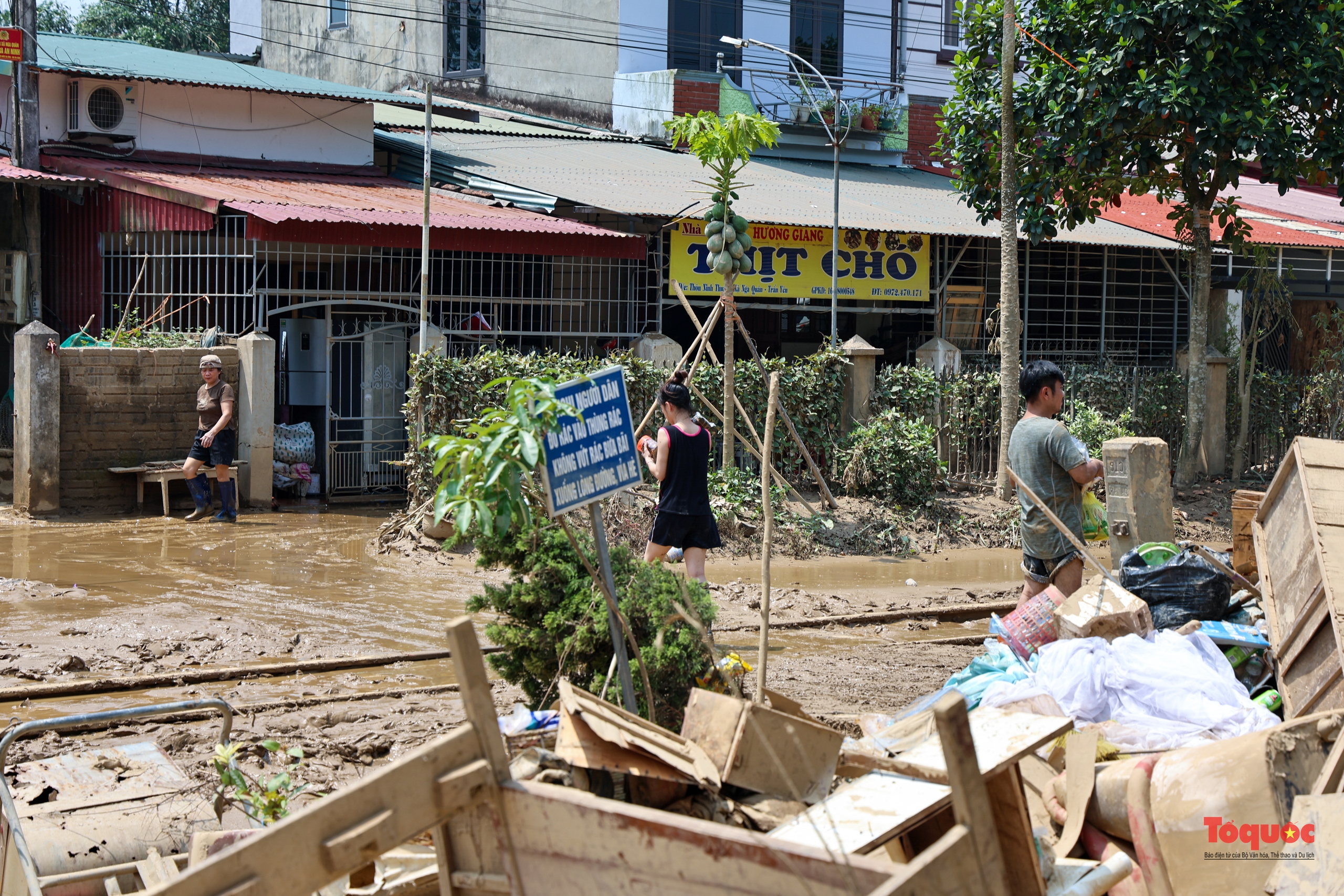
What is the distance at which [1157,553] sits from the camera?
666 centimetres

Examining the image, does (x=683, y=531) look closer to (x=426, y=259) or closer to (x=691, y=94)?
(x=426, y=259)

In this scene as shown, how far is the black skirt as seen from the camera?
7699mm

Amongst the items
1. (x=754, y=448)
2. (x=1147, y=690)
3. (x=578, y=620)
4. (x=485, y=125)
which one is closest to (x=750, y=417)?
(x=754, y=448)

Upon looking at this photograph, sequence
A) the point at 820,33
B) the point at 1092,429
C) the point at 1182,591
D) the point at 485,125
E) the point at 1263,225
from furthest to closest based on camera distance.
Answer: the point at 820,33 < the point at 485,125 < the point at 1263,225 < the point at 1092,429 < the point at 1182,591

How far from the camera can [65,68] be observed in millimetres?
15852

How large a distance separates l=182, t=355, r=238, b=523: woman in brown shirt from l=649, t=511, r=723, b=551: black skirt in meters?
6.35

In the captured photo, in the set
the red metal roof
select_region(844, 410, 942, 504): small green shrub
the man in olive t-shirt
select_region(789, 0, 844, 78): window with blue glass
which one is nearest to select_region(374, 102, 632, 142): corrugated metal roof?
the red metal roof

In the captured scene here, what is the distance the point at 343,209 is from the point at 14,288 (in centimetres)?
548

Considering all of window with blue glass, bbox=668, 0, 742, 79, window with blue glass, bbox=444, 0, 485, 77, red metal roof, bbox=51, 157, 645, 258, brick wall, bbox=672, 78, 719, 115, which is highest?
window with blue glass, bbox=444, 0, 485, 77

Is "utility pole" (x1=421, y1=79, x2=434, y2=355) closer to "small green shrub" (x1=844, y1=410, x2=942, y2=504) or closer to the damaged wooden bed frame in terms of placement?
"small green shrub" (x1=844, y1=410, x2=942, y2=504)

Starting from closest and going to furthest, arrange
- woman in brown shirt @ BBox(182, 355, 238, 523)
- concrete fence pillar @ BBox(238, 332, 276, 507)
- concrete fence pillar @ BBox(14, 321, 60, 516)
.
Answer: concrete fence pillar @ BBox(14, 321, 60, 516) < woman in brown shirt @ BBox(182, 355, 238, 523) < concrete fence pillar @ BBox(238, 332, 276, 507)

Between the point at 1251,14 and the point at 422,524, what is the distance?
10018 mm

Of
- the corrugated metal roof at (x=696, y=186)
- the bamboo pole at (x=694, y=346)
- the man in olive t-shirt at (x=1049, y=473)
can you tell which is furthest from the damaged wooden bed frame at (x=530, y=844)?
the corrugated metal roof at (x=696, y=186)

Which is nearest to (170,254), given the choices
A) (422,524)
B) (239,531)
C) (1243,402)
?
(239,531)
